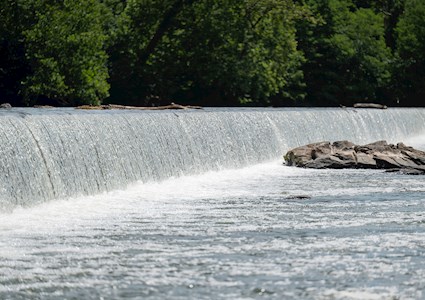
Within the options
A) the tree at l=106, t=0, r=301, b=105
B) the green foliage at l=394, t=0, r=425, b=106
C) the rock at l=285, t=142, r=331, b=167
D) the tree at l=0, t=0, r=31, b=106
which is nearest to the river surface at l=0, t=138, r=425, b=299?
the rock at l=285, t=142, r=331, b=167

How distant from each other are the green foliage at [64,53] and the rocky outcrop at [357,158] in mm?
12977

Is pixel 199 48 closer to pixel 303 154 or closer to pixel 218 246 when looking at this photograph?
pixel 303 154

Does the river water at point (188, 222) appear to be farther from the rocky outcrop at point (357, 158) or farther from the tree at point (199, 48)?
the tree at point (199, 48)

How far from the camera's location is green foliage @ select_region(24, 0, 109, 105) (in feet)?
140

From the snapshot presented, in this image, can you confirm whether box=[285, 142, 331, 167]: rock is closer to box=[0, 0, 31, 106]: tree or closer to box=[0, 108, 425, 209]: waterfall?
box=[0, 108, 425, 209]: waterfall

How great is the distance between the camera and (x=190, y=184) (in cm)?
2547

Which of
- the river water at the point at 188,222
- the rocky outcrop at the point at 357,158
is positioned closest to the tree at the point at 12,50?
the river water at the point at 188,222

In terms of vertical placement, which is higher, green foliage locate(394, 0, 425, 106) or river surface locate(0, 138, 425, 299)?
green foliage locate(394, 0, 425, 106)

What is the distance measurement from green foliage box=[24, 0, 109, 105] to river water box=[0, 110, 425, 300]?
1286 cm

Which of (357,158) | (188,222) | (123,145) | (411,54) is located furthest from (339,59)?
(188,222)

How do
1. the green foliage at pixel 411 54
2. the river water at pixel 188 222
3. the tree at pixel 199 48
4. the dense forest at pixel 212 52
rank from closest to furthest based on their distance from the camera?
the river water at pixel 188 222 < the dense forest at pixel 212 52 < the tree at pixel 199 48 < the green foliage at pixel 411 54

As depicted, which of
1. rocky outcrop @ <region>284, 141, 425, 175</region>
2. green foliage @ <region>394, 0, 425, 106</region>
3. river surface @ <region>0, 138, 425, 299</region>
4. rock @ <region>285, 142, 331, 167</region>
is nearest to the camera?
river surface @ <region>0, 138, 425, 299</region>

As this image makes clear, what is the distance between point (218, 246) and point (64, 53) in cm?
2923

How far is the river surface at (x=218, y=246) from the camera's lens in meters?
12.9
